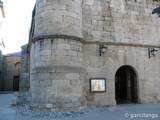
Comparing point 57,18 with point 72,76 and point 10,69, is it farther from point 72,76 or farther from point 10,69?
point 10,69

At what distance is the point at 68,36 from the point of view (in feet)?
20.2

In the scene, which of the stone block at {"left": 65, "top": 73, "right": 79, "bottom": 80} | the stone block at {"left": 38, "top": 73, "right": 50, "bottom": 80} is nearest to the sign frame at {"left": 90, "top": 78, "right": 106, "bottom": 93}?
the stone block at {"left": 65, "top": 73, "right": 79, "bottom": 80}

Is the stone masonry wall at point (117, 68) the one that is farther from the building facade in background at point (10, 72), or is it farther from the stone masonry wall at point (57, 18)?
the building facade in background at point (10, 72)

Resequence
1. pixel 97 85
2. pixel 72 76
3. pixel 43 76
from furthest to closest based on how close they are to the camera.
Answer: pixel 97 85
pixel 72 76
pixel 43 76

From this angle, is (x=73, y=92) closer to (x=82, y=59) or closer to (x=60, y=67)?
(x=60, y=67)

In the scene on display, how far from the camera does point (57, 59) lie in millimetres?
6004

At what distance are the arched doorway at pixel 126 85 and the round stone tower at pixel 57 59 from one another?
123 inches

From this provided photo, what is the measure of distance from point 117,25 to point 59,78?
409 centimetres

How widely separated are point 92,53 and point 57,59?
1.91 metres

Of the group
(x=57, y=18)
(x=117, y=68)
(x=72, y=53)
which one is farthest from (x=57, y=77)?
(x=117, y=68)

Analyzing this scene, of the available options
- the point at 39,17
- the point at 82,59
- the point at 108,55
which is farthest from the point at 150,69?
the point at 39,17

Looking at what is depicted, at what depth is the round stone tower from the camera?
5832 millimetres

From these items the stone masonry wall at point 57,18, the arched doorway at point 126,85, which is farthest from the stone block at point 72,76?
the arched doorway at point 126,85

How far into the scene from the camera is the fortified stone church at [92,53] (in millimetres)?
5957
